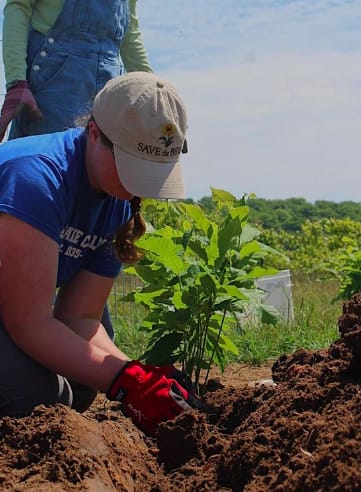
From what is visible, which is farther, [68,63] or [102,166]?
[68,63]

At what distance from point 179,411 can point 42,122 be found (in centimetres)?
204

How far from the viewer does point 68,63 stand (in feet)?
13.7

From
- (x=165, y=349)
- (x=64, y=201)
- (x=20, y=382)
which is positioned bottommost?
(x=165, y=349)

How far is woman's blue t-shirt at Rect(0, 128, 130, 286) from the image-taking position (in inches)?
104

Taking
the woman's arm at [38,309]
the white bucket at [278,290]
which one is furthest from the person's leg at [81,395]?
the white bucket at [278,290]

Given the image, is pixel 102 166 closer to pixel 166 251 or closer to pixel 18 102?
pixel 166 251

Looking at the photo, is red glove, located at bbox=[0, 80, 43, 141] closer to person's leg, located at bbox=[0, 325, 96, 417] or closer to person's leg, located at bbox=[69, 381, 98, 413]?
person's leg, located at bbox=[69, 381, 98, 413]

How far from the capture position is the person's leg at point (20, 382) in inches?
109

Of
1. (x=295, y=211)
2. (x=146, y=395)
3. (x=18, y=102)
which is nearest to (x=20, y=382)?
(x=146, y=395)

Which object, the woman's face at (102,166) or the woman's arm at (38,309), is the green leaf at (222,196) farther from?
the woman's arm at (38,309)

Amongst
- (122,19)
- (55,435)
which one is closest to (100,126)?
(55,435)

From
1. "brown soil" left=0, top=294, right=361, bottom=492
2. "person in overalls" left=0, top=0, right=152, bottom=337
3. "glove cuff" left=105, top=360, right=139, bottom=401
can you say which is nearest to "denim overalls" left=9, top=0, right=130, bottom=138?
"person in overalls" left=0, top=0, right=152, bottom=337

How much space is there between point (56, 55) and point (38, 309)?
75.2 inches

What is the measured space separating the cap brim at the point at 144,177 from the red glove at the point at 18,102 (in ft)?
5.01
